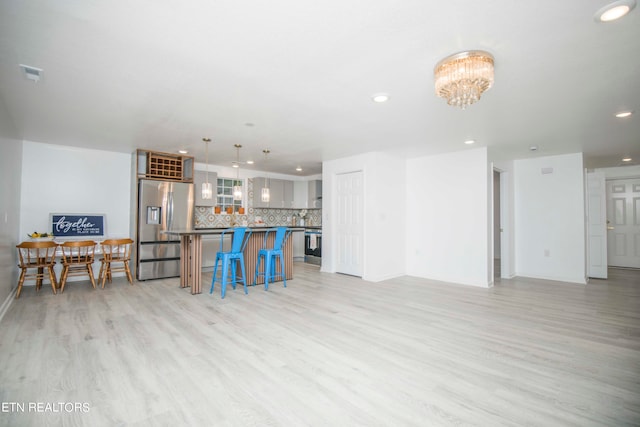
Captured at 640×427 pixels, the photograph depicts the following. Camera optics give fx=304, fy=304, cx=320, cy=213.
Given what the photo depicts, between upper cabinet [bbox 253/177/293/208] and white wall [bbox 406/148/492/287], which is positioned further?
upper cabinet [bbox 253/177/293/208]

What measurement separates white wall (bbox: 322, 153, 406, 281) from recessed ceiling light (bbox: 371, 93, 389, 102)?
2.54 meters

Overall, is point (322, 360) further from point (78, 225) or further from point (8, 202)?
point (78, 225)

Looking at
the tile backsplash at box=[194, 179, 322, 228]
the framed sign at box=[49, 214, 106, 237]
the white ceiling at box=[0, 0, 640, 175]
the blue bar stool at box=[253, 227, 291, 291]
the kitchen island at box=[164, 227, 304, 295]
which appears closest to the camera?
the white ceiling at box=[0, 0, 640, 175]

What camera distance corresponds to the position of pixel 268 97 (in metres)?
3.05

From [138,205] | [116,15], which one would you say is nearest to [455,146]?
[116,15]

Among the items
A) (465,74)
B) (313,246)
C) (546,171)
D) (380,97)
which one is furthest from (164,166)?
(546,171)

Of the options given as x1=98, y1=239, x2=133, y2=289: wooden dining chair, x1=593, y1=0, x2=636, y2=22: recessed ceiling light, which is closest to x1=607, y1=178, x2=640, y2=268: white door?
x1=593, y1=0, x2=636, y2=22: recessed ceiling light

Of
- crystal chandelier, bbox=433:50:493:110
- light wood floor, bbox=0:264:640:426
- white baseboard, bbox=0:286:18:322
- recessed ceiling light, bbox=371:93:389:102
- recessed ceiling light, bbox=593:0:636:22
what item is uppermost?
recessed ceiling light, bbox=371:93:389:102

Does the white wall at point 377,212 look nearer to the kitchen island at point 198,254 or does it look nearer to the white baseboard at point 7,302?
the kitchen island at point 198,254

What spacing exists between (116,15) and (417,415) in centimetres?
293

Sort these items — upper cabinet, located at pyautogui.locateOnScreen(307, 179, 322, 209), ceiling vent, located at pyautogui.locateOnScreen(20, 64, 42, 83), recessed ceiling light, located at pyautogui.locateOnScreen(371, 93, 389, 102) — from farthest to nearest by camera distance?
upper cabinet, located at pyautogui.locateOnScreen(307, 179, 322, 209), recessed ceiling light, located at pyautogui.locateOnScreen(371, 93, 389, 102), ceiling vent, located at pyautogui.locateOnScreen(20, 64, 42, 83)

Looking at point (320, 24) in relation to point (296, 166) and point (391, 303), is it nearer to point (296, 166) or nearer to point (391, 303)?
point (391, 303)

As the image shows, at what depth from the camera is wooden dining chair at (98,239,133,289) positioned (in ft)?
16.1

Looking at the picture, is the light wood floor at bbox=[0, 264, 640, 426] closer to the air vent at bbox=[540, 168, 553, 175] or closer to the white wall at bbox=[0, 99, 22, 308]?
the white wall at bbox=[0, 99, 22, 308]
